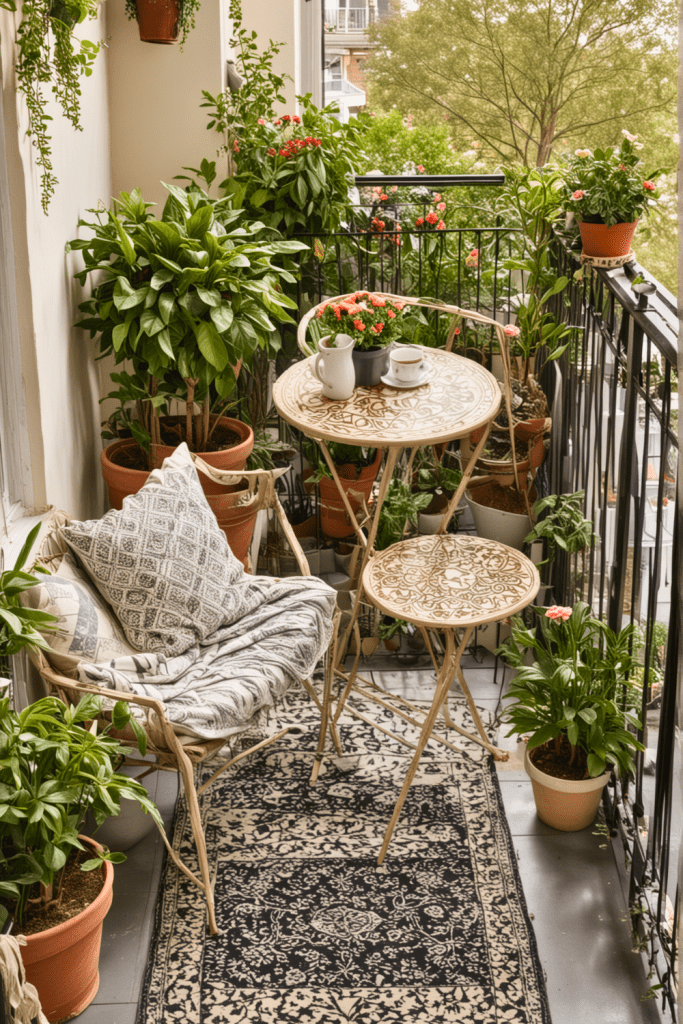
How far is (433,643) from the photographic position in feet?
11.6

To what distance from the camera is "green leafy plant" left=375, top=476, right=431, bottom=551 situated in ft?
11.1

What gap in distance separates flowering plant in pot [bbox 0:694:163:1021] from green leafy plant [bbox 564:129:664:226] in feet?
5.98

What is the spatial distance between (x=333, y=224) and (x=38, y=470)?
62.3 inches

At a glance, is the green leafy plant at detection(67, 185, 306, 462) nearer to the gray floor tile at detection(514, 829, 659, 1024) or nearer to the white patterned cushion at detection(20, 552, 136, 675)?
the white patterned cushion at detection(20, 552, 136, 675)

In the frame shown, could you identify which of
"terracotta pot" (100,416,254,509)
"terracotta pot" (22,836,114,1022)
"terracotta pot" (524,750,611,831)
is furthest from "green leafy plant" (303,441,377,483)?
"terracotta pot" (22,836,114,1022)

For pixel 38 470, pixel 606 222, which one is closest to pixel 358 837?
pixel 38 470

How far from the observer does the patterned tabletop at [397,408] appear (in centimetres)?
248

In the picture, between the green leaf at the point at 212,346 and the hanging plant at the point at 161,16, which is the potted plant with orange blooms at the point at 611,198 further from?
the hanging plant at the point at 161,16

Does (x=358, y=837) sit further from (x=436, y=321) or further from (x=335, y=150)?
(x=335, y=150)

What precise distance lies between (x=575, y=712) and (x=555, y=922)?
494 millimetres

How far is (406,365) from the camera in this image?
2.76 metres

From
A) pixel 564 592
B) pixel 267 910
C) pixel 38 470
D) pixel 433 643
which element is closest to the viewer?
pixel 267 910

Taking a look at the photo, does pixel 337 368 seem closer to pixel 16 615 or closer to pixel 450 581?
pixel 450 581


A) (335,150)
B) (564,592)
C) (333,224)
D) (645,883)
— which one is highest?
(335,150)
